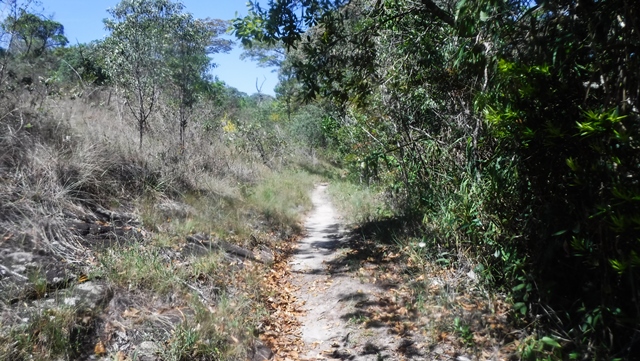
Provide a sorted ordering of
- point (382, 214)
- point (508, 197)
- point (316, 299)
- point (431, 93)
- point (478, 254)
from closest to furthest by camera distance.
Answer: point (508, 197), point (478, 254), point (316, 299), point (431, 93), point (382, 214)

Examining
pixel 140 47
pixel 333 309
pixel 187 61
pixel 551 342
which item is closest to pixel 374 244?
pixel 333 309

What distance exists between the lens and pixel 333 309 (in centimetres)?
562

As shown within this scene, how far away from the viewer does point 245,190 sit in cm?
1166

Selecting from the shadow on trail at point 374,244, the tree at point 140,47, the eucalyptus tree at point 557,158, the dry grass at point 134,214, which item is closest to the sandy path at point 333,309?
the shadow on trail at point 374,244

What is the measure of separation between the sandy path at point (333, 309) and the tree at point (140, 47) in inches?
180

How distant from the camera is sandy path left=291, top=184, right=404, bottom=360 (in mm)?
4598

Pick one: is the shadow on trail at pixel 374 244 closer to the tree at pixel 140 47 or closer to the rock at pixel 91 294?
the rock at pixel 91 294

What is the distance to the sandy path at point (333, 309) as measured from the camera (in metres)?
4.60

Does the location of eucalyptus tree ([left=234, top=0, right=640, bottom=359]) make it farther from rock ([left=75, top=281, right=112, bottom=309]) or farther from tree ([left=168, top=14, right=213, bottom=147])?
tree ([left=168, top=14, right=213, bottom=147])

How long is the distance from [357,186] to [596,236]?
11288 mm

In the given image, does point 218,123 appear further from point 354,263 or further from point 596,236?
point 596,236

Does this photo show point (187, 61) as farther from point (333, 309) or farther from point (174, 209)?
point (333, 309)

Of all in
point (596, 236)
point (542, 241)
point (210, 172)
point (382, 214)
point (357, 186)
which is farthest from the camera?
point (357, 186)

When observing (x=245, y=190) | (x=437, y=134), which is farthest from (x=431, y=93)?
(x=245, y=190)
